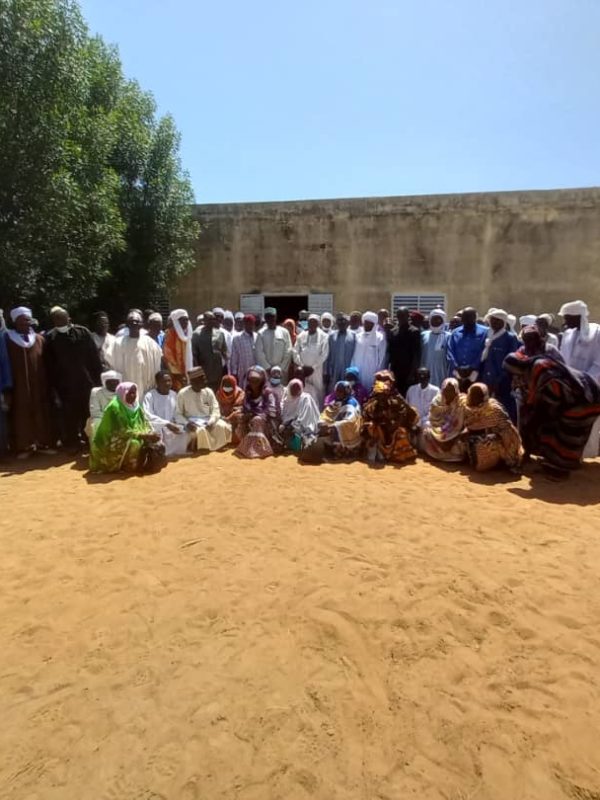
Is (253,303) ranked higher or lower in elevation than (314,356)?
higher

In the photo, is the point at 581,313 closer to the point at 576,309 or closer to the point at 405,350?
the point at 576,309

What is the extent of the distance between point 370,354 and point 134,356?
9.93 feet

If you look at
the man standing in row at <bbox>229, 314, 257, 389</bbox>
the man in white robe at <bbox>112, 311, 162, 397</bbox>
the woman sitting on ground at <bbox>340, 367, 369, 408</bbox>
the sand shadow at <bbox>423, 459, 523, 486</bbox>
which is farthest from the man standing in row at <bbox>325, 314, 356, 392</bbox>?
the man in white robe at <bbox>112, 311, 162, 397</bbox>

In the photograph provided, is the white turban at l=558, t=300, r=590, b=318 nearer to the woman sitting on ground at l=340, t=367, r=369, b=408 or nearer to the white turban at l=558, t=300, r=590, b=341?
the white turban at l=558, t=300, r=590, b=341

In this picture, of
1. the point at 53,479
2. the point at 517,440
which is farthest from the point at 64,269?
the point at 517,440

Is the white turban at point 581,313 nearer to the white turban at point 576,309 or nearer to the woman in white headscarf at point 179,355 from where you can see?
the white turban at point 576,309

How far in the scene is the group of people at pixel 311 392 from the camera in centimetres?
547

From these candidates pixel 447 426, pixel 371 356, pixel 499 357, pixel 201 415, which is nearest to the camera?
pixel 447 426

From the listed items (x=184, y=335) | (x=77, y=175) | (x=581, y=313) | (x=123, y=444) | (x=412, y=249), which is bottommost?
(x=123, y=444)

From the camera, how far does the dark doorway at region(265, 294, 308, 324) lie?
12.9 meters

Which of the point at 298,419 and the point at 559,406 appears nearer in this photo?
the point at 559,406

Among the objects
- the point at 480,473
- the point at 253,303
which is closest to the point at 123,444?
the point at 480,473

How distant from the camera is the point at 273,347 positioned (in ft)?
24.5

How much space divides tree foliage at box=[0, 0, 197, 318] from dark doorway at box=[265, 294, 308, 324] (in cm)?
213
